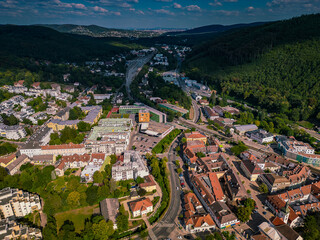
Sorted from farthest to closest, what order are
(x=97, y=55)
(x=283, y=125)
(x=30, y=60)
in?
(x=97, y=55) < (x=30, y=60) < (x=283, y=125)

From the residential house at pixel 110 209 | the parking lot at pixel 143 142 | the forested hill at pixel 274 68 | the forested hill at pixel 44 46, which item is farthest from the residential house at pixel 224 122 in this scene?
the forested hill at pixel 44 46

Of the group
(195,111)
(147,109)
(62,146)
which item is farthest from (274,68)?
(62,146)

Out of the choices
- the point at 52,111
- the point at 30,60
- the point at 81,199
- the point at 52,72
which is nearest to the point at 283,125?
the point at 81,199

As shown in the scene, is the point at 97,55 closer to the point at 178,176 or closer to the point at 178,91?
the point at 178,91

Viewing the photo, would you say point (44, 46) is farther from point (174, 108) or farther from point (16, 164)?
point (16, 164)

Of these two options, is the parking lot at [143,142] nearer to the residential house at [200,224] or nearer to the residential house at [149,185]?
the residential house at [149,185]

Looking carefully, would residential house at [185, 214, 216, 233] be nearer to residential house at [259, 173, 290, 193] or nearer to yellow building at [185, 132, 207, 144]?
residential house at [259, 173, 290, 193]
